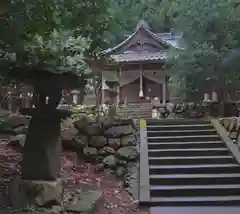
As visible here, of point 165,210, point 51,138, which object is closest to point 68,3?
point 51,138

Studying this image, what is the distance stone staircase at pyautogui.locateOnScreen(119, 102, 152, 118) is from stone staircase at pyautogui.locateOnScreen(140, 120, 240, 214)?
10.0m

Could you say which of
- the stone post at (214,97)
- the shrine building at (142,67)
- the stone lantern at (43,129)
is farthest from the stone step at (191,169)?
the shrine building at (142,67)

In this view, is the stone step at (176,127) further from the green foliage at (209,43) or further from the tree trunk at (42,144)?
the tree trunk at (42,144)

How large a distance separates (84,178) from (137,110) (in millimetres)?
13134

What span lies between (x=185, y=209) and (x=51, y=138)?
2.32 meters

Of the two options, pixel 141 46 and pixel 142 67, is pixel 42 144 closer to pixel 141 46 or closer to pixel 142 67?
pixel 142 67

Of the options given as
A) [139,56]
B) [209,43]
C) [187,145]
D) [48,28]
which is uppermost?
[139,56]

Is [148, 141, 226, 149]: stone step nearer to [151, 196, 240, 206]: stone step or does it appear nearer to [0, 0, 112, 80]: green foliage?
[151, 196, 240, 206]: stone step

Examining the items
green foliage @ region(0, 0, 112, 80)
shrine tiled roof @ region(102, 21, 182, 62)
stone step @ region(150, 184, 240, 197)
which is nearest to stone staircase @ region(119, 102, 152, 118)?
shrine tiled roof @ region(102, 21, 182, 62)

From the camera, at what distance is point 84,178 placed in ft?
21.9

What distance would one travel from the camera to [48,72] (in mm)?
4871

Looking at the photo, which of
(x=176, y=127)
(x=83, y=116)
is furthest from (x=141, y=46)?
(x=176, y=127)

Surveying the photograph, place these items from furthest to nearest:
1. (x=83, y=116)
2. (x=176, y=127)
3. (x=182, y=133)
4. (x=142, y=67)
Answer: (x=142, y=67) → (x=83, y=116) → (x=176, y=127) → (x=182, y=133)

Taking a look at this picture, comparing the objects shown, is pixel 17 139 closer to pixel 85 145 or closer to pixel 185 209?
pixel 85 145
